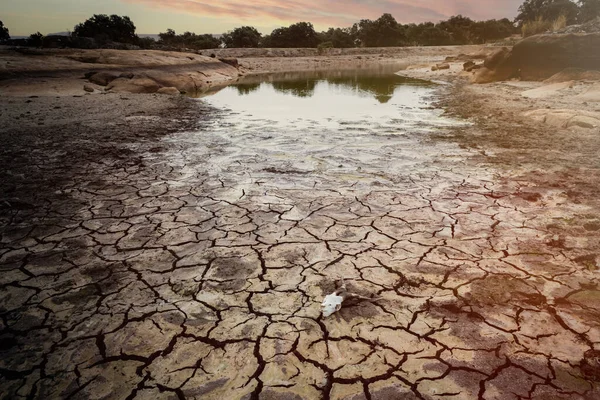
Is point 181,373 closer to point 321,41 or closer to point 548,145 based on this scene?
point 548,145

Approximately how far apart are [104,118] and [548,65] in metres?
13.9

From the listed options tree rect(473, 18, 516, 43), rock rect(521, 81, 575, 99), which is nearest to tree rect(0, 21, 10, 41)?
rock rect(521, 81, 575, 99)

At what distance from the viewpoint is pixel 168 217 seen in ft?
11.0

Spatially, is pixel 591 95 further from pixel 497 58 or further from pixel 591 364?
pixel 591 364

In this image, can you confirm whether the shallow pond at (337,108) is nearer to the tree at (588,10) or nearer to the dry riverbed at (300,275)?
the dry riverbed at (300,275)

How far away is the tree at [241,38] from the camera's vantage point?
3871 cm

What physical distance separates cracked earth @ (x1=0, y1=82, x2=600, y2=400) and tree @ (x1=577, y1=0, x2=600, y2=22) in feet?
119

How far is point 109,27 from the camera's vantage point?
26562mm

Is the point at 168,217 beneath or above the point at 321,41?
beneath

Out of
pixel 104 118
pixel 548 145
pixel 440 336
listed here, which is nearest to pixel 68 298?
pixel 440 336

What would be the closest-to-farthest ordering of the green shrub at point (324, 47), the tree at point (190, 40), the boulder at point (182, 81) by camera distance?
the boulder at point (182, 81), the tree at point (190, 40), the green shrub at point (324, 47)

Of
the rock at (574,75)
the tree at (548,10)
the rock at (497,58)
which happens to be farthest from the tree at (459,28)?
the rock at (574,75)

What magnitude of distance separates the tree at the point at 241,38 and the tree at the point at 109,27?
13629 millimetres

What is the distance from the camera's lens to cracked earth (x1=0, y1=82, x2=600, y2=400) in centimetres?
166
